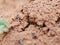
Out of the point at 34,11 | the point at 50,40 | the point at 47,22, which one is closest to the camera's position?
Answer: the point at 50,40

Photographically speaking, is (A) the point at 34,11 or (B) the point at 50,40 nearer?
(B) the point at 50,40

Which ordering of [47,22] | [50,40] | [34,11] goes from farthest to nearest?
1. [34,11]
2. [47,22]
3. [50,40]

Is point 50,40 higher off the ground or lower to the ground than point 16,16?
lower

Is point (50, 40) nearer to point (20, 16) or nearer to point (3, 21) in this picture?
point (20, 16)

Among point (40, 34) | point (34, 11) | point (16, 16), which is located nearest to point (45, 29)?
point (40, 34)

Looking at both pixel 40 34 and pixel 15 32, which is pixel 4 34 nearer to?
pixel 15 32

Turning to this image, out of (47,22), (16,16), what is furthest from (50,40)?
(16,16)
